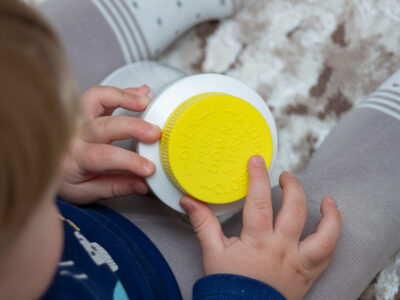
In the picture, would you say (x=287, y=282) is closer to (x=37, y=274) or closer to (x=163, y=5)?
(x=37, y=274)

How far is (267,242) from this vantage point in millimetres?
403

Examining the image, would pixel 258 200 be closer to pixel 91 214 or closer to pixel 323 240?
pixel 323 240

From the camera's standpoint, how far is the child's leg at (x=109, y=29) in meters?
0.57

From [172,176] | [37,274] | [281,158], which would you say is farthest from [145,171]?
[281,158]

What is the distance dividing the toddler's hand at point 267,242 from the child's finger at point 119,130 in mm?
77

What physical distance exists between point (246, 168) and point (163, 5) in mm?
346

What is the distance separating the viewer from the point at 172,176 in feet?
1.26

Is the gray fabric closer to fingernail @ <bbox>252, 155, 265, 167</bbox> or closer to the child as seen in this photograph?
the child

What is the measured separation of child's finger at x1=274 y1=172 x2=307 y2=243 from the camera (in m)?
0.41

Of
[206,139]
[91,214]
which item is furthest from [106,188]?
[206,139]

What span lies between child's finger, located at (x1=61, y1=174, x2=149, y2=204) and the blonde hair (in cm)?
22

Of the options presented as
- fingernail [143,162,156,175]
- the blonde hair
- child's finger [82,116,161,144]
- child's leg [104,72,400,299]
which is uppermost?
the blonde hair

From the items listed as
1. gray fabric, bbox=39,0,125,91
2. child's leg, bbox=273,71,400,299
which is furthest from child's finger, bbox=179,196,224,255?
gray fabric, bbox=39,0,125,91

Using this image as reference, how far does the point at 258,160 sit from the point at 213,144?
5cm
